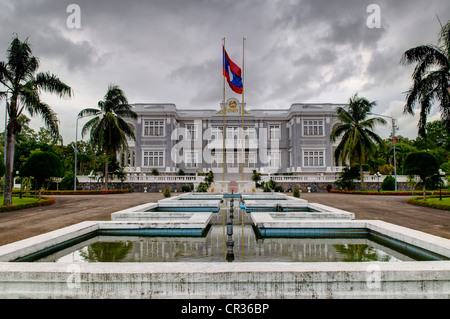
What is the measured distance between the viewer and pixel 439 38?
50.0ft

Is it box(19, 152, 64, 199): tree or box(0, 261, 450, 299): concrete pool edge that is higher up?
box(19, 152, 64, 199): tree

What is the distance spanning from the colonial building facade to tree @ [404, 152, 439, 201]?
1799 cm

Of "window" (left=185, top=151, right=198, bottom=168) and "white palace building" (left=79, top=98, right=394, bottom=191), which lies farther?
"window" (left=185, top=151, right=198, bottom=168)

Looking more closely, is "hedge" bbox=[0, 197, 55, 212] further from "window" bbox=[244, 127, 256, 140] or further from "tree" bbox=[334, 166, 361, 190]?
"window" bbox=[244, 127, 256, 140]

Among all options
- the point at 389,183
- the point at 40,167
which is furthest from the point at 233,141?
the point at 40,167

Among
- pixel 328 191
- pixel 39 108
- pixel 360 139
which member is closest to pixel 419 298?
pixel 39 108

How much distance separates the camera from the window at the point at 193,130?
123ft

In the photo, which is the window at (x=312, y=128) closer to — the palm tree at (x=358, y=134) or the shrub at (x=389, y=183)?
the palm tree at (x=358, y=134)

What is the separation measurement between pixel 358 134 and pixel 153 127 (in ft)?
73.8

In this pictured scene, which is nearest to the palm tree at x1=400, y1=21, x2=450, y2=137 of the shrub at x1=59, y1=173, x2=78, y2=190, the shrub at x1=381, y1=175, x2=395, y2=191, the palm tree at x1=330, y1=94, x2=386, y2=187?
the palm tree at x1=330, y1=94, x2=386, y2=187

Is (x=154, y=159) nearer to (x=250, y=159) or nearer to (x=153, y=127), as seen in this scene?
(x=153, y=127)

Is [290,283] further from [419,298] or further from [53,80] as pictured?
[53,80]

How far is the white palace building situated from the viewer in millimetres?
35469

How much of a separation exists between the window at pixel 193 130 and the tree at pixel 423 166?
25018mm
